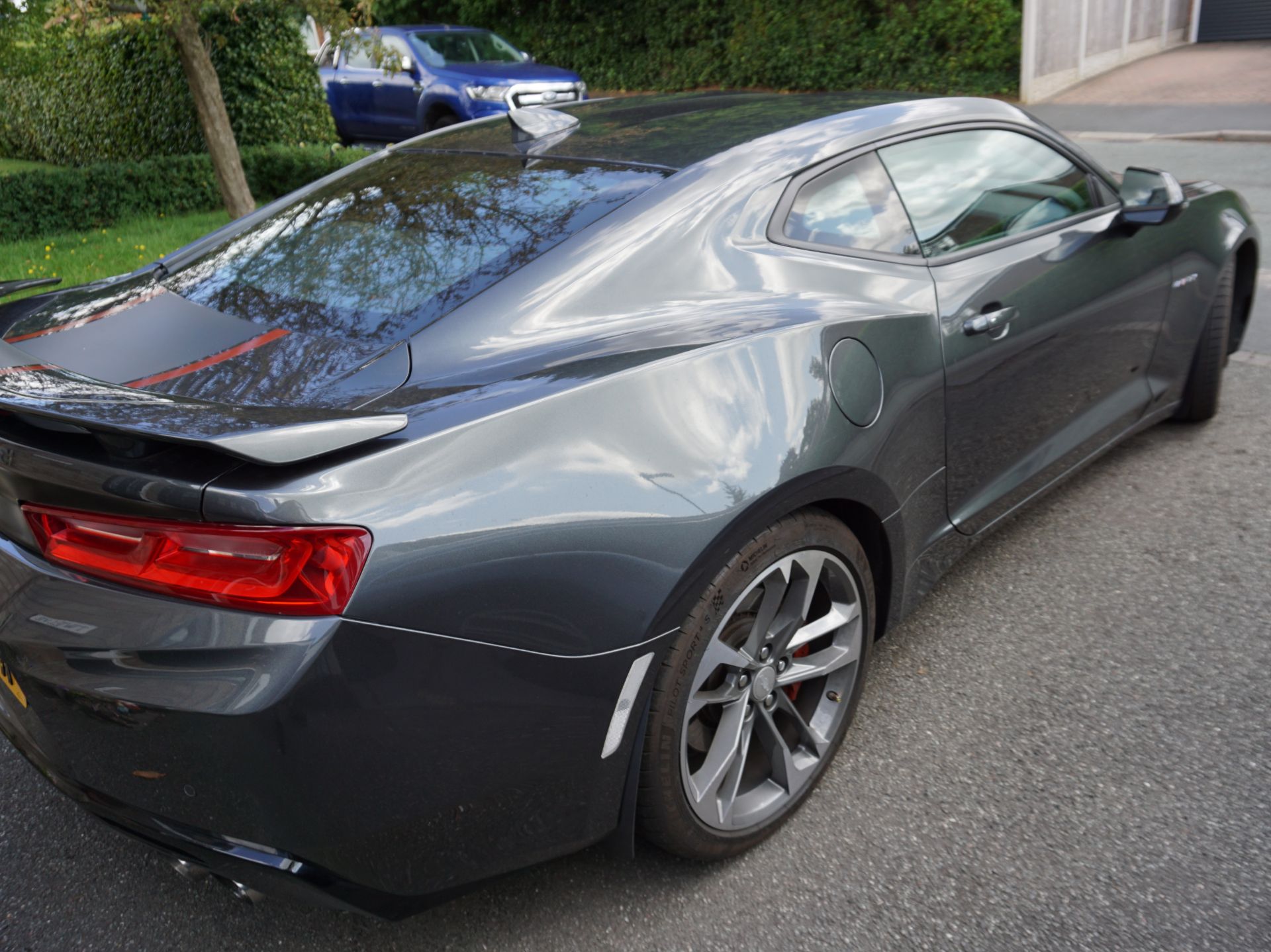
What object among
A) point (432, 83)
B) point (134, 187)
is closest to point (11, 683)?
point (134, 187)

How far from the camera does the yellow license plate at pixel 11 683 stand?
1.88 m

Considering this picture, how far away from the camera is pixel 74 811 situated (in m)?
2.56

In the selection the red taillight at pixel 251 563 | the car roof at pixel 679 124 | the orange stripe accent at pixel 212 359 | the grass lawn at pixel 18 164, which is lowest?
the grass lawn at pixel 18 164

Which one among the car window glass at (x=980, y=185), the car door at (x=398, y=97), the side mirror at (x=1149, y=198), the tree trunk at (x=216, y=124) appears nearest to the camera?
the car window glass at (x=980, y=185)

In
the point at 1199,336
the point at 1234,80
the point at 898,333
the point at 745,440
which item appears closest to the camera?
the point at 745,440

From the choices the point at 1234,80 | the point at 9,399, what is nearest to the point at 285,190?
the point at 9,399

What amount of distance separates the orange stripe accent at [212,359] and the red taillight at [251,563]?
51 centimetres

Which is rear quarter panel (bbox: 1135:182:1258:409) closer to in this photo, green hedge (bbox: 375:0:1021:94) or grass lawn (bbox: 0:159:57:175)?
green hedge (bbox: 375:0:1021:94)

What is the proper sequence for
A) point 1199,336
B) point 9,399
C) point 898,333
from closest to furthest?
point 9,399 < point 898,333 < point 1199,336

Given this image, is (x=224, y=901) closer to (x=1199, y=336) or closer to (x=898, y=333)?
(x=898, y=333)

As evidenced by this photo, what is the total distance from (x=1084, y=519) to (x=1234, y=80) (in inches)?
574

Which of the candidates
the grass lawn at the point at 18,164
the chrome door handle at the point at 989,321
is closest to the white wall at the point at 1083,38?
the grass lawn at the point at 18,164

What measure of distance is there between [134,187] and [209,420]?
10136 millimetres

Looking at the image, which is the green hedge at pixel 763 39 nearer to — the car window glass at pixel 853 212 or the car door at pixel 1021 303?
the car door at pixel 1021 303
